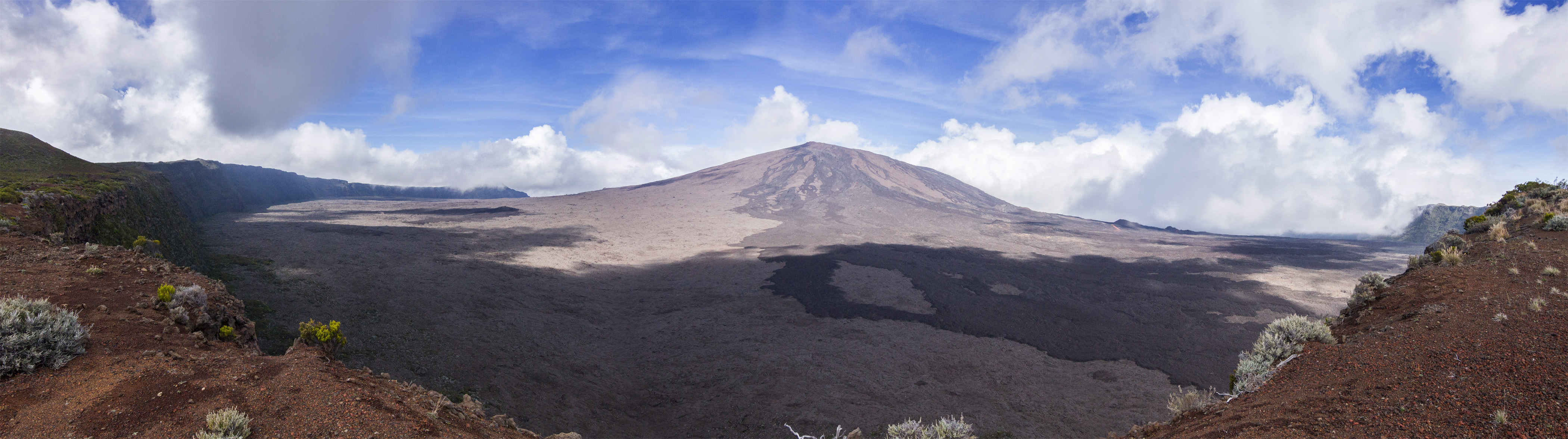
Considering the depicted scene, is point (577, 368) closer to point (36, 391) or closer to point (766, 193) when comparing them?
point (36, 391)

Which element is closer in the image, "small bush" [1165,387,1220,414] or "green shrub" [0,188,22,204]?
"small bush" [1165,387,1220,414]

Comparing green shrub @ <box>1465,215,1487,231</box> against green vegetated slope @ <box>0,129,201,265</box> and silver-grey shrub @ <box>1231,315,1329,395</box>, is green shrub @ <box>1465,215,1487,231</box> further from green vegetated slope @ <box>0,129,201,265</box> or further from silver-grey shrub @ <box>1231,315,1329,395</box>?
green vegetated slope @ <box>0,129,201,265</box>

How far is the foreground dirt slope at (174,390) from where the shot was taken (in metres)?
4.58

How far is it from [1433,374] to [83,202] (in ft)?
84.6

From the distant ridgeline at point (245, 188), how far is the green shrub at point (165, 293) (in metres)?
38.2

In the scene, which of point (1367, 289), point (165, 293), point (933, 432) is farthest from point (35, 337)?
point (1367, 289)

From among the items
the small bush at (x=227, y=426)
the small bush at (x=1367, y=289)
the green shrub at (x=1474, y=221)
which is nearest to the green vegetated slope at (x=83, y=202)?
the small bush at (x=227, y=426)

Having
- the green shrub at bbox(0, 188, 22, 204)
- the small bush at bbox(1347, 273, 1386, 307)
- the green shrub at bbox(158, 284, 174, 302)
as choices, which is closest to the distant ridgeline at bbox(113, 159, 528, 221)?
the green shrub at bbox(0, 188, 22, 204)

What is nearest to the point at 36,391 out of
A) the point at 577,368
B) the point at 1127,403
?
the point at 577,368

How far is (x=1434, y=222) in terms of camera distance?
8306 cm

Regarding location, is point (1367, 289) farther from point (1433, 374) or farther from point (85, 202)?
point (85, 202)

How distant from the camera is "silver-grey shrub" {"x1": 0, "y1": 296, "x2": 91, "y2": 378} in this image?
16.1 feet

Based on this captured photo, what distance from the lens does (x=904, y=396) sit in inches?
672

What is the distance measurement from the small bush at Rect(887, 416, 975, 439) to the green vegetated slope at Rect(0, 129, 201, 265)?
15.8m
